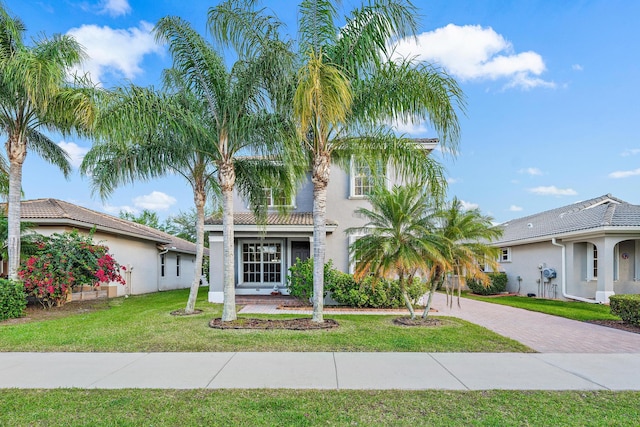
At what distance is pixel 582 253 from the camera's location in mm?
17234

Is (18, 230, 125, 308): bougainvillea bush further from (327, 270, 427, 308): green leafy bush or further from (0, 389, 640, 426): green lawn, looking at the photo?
(0, 389, 640, 426): green lawn

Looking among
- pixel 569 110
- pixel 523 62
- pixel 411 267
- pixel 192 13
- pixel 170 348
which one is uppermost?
pixel 523 62

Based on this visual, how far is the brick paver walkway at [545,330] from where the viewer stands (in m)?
7.64

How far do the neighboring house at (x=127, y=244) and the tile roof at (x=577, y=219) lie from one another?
20347 millimetres

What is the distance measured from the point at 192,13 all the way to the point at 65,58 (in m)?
4.50

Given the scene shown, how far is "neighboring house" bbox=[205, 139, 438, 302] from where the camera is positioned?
14.2 meters

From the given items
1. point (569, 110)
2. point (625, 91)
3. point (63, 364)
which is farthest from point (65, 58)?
point (625, 91)

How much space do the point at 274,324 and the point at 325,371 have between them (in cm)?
394

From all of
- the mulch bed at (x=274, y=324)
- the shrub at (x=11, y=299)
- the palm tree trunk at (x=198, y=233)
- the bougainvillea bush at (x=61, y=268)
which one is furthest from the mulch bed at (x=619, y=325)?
the shrub at (x=11, y=299)

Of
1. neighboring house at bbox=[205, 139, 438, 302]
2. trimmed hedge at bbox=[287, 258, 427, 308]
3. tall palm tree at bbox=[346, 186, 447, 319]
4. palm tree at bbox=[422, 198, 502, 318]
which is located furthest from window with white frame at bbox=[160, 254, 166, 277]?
palm tree at bbox=[422, 198, 502, 318]

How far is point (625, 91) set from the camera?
14703 mm

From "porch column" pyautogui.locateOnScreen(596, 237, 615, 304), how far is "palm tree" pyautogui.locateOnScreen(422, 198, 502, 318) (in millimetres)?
8565

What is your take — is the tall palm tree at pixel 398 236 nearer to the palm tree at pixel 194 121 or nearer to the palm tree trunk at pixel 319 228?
the palm tree trunk at pixel 319 228

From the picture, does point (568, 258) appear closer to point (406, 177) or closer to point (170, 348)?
point (406, 177)
